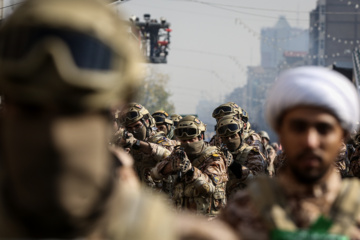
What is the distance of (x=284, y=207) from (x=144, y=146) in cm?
928

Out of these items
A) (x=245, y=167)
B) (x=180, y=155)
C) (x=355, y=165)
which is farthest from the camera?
(x=245, y=167)

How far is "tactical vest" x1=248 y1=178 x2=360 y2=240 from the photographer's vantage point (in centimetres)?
298

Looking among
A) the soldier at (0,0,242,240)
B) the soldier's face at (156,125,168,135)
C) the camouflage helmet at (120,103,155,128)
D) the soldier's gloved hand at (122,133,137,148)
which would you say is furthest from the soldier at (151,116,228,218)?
the soldier at (0,0,242,240)

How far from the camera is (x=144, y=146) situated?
40.6ft

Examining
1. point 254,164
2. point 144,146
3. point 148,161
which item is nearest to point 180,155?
point 144,146

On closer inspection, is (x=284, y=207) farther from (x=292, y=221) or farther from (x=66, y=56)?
(x=66, y=56)

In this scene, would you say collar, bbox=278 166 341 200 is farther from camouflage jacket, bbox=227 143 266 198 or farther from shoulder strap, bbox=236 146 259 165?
shoulder strap, bbox=236 146 259 165

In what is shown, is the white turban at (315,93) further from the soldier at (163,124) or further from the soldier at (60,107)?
the soldier at (163,124)

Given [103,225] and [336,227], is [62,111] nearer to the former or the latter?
[103,225]

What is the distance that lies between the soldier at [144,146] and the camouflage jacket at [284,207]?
28.6ft

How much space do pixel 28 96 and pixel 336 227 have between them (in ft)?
5.62

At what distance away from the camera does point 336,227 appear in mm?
3023

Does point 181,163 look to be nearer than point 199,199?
Yes

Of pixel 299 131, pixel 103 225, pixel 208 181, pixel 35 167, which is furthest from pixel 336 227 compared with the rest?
pixel 208 181
